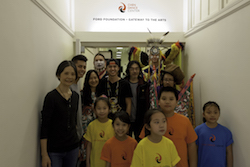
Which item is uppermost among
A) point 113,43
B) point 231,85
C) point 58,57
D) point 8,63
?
point 113,43

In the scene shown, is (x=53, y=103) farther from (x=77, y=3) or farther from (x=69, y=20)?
(x=77, y=3)

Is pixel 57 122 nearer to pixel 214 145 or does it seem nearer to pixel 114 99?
pixel 114 99

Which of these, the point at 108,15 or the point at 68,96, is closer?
the point at 68,96

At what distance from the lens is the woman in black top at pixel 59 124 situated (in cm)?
169

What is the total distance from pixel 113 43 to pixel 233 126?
2175 mm

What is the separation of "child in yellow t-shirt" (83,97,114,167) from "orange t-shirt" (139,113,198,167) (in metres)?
0.40

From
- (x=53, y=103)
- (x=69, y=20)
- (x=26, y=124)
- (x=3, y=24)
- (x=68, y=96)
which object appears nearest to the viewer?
(x=3, y=24)

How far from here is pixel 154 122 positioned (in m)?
1.60

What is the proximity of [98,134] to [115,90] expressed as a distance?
600 mm

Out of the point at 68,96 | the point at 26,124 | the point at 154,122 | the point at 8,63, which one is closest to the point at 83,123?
the point at 68,96

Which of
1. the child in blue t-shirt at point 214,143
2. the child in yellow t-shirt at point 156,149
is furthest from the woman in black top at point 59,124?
the child in blue t-shirt at point 214,143

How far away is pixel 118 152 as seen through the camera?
1771 millimetres

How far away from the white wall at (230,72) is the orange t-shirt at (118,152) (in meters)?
0.99

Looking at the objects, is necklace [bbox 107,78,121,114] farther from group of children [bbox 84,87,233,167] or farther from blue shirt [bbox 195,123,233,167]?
blue shirt [bbox 195,123,233,167]
